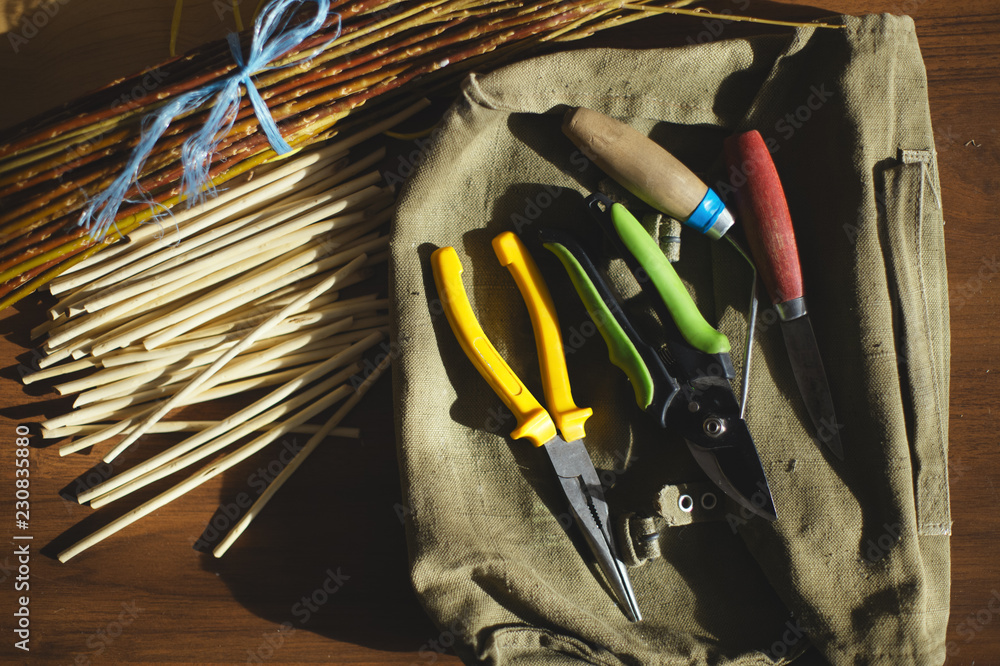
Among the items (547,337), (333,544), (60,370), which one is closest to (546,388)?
(547,337)

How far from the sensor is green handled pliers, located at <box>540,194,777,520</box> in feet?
3.04

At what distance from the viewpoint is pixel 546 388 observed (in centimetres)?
97

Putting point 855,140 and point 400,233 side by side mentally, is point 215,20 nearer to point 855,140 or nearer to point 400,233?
point 400,233

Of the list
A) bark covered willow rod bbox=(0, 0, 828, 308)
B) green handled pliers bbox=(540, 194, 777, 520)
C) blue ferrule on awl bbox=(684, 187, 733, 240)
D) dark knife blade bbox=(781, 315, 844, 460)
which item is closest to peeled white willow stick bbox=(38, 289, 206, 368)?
bark covered willow rod bbox=(0, 0, 828, 308)

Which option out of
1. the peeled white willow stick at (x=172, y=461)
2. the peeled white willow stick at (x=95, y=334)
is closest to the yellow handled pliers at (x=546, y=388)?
the peeled white willow stick at (x=172, y=461)

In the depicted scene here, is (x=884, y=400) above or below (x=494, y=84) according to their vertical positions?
below

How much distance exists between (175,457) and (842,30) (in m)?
1.28

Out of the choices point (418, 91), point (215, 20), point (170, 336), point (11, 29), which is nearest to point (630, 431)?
point (418, 91)

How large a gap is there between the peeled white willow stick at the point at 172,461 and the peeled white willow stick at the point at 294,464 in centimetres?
4

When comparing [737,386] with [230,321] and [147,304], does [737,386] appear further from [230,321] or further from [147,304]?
[147,304]

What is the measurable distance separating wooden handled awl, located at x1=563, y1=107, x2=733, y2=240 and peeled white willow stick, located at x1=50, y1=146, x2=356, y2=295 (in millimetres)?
418

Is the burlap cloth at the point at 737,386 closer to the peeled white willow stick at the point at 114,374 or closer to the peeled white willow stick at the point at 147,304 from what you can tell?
the peeled white willow stick at the point at 147,304

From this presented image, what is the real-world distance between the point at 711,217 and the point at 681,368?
0.75 ft

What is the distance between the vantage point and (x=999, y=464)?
3.65 ft
